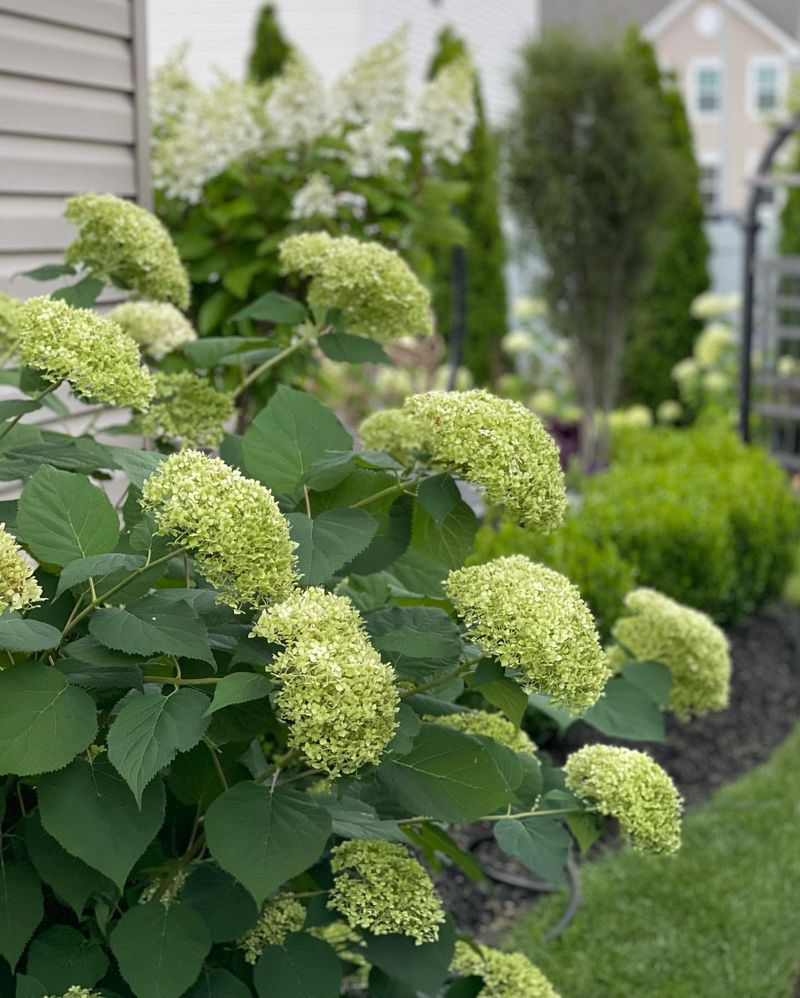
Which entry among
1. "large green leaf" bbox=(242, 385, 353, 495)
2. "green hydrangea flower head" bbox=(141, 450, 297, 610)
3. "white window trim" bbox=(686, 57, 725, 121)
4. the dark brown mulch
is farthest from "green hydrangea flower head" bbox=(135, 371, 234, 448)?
"white window trim" bbox=(686, 57, 725, 121)

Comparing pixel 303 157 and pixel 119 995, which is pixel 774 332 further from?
pixel 119 995

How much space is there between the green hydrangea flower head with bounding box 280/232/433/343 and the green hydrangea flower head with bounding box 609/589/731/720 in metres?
0.61

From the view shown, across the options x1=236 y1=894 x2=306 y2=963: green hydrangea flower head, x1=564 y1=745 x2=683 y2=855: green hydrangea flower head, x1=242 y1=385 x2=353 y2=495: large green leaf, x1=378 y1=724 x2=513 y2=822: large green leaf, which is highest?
x1=242 y1=385 x2=353 y2=495: large green leaf

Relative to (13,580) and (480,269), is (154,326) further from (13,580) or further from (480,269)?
(480,269)

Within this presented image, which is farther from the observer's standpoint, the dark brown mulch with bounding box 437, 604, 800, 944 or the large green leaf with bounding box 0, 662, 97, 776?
the dark brown mulch with bounding box 437, 604, 800, 944

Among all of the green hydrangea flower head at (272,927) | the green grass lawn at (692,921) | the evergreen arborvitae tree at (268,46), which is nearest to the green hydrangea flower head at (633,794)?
the green hydrangea flower head at (272,927)

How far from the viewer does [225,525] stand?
1.14 meters

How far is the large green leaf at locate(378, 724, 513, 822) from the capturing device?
1294mm

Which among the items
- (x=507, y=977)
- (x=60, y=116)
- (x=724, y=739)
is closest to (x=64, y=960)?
(x=507, y=977)

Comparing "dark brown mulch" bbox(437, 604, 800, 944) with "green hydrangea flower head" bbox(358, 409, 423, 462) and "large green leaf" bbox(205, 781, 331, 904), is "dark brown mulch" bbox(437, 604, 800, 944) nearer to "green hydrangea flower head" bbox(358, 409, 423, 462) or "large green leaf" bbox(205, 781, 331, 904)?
"green hydrangea flower head" bbox(358, 409, 423, 462)

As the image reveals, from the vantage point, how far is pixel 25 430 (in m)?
1.55

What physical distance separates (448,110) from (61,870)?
10.1 ft

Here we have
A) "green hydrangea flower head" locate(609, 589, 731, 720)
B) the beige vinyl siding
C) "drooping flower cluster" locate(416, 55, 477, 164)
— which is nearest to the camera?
"green hydrangea flower head" locate(609, 589, 731, 720)

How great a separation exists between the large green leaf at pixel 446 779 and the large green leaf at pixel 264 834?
0.10 meters
